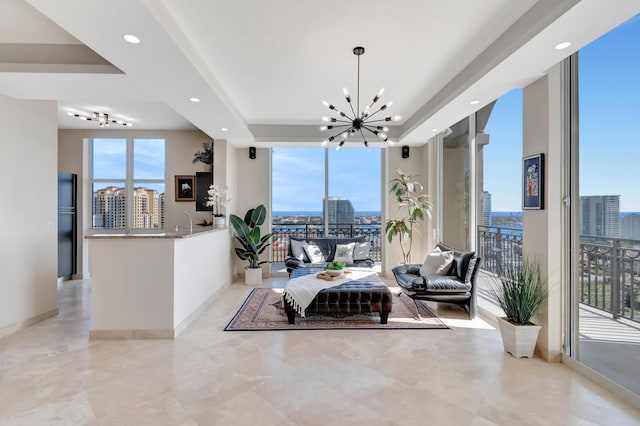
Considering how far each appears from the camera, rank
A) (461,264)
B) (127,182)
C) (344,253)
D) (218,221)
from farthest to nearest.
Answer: (127,182) < (344,253) < (218,221) < (461,264)

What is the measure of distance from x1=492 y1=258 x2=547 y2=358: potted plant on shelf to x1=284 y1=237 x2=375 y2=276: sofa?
285 cm

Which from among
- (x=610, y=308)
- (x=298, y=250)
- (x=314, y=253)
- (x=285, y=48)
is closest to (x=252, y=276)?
(x=298, y=250)

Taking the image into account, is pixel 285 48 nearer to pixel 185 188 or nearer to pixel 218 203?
pixel 218 203

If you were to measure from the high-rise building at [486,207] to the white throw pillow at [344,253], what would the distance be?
2403 millimetres

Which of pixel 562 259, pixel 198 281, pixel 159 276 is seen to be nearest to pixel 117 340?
pixel 159 276

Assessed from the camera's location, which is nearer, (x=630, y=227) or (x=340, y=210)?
(x=630, y=227)

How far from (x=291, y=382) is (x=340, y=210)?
483 cm

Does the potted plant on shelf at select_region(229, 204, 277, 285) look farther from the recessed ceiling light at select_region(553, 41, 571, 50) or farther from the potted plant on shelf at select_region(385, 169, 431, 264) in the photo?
the recessed ceiling light at select_region(553, 41, 571, 50)

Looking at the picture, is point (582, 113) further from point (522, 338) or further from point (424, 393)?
point (424, 393)

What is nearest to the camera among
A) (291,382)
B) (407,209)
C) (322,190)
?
(291,382)

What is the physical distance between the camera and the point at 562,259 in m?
2.86

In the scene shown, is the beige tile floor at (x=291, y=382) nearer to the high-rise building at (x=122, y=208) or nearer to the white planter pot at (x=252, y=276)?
the white planter pot at (x=252, y=276)

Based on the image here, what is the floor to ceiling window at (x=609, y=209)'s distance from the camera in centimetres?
224

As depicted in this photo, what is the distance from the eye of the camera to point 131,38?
2316 mm
